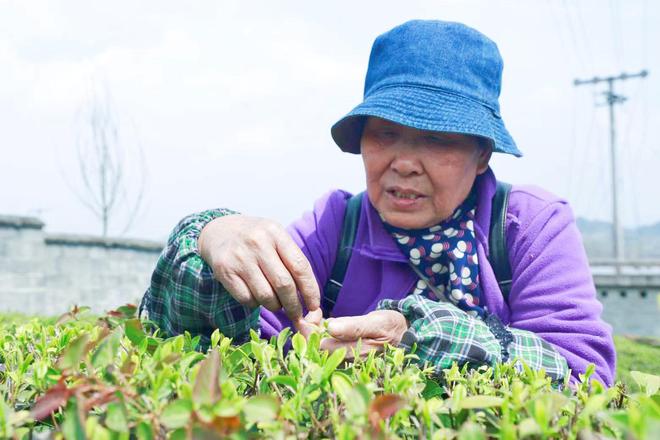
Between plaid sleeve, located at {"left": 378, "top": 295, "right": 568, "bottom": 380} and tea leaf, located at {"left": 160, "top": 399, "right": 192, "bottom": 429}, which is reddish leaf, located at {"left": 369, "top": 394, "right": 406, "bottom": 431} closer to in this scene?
tea leaf, located at {"left": 160, "top": 399, "right": 192, "bottom": 429}

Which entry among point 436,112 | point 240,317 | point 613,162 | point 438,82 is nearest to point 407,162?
point 436,112

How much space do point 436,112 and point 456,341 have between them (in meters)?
0.78

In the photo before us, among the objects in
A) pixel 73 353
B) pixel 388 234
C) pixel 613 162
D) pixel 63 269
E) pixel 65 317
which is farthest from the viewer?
pixel 613 162

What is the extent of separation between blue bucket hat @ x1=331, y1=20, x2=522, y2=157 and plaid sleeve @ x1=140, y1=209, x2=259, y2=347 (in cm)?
61

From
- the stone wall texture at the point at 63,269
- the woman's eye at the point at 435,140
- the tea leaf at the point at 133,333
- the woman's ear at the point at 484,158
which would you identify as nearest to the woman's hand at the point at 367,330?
the tea leaf at the point at 133,333

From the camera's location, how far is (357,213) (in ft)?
7.36

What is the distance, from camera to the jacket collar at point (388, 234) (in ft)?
6.70

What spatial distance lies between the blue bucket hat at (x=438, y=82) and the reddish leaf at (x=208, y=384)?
1.23 metres

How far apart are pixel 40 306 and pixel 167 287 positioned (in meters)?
9.43

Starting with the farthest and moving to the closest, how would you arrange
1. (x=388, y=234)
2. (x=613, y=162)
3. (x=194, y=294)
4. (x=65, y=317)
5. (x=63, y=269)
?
(x=613, y=162), (x=63, y=269), (x=388, y=234), (x=65, y=317), (x=194, y=294)

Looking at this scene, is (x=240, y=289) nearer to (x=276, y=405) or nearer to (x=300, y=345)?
(x=300, y=345)

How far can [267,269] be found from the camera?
1.35m

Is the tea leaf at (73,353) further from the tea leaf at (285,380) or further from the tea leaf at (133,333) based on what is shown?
the tea leaf at (133,333)

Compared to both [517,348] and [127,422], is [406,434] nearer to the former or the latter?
[127,422]
